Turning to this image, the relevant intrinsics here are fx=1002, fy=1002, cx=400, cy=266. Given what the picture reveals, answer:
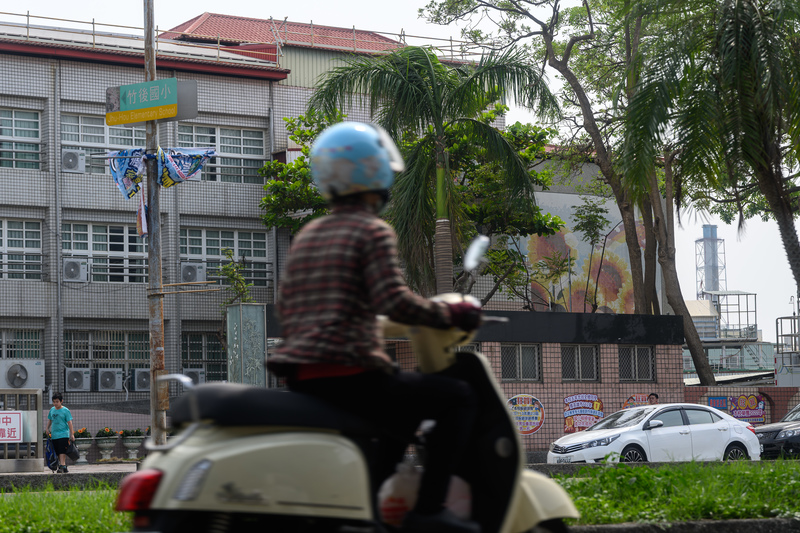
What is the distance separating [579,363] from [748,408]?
616cm

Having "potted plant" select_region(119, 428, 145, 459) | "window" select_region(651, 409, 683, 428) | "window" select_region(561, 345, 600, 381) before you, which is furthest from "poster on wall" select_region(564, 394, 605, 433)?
"potted plant" select_region(119, 428, 145, 459)

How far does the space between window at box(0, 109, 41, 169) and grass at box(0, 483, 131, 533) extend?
23301mm

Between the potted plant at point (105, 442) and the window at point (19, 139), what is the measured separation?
9.23m

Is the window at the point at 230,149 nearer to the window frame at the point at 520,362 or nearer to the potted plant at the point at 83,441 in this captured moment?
the potted plant at the point at 83,441

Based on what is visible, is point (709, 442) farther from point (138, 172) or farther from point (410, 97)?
point (138, 172)

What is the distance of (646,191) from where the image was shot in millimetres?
13125

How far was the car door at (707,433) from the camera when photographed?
18250 mm

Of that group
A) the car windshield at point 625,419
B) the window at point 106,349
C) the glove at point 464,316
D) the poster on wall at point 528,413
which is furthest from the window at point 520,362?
the glove at point 464,316

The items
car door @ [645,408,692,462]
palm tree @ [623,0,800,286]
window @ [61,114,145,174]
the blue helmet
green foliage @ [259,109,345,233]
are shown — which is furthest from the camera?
window @ [61,114,145,174]

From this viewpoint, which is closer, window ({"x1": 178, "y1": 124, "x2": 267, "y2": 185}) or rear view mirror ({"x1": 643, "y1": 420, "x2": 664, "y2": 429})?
rear view mirror ({"x1": 643, "y1": 420, "x2": 664, "y2": 429})

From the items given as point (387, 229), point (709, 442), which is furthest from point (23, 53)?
point (387, 229)

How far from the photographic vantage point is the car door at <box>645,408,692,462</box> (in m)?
17.7

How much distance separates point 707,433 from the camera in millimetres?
18422

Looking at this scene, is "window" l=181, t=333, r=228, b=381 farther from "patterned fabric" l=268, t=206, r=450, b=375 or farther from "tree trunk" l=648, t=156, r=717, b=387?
"patterned fabric" l=268, t=206, r=450, b=375
